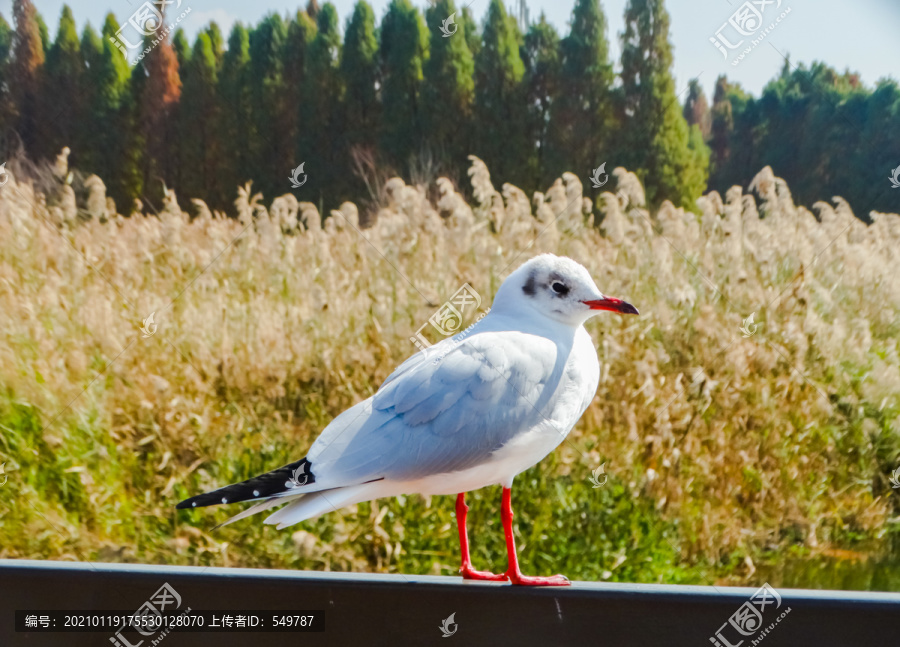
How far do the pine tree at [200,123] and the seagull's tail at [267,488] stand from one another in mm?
1750

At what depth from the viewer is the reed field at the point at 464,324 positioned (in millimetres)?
2195

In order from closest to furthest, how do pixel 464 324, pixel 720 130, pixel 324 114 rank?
pixel 464 324 → pixel 720 130 → pixel 324 114

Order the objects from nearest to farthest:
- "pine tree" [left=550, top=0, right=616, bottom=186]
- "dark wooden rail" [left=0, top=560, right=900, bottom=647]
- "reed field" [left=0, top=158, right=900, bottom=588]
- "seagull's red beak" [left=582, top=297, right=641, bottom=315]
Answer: "dark wooden rail" [left=0, top=560, right=900, bottom=647], "seagull's red beak" [left=582, top=297, right=641, bottom=315], "reed field" [left=0, top=158, right=900, bottom=588], "pine tree" [left=550, top=0, right=616, bottom=186]

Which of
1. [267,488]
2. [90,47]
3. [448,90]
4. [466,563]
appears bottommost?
[466,563]

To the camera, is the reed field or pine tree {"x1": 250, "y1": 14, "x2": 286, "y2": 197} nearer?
the reed field

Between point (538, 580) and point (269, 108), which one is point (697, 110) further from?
point (538, 580)

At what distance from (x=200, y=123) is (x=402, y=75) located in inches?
25.7

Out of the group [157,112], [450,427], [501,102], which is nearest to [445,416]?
[450,427]

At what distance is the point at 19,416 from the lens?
8.05 feet

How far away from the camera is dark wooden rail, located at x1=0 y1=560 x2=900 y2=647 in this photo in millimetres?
1048

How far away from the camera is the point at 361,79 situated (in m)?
2.94

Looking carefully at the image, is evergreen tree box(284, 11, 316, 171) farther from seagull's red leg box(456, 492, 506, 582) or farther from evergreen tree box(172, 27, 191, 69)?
seagull's red leg box(456, 492, 506, 582)

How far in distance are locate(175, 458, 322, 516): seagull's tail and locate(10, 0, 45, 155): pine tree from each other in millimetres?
2071

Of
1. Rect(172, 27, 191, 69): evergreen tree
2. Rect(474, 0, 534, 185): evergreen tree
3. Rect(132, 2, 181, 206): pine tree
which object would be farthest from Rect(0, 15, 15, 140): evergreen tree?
Rect(474, 0, 534, 185): evergreen tree
